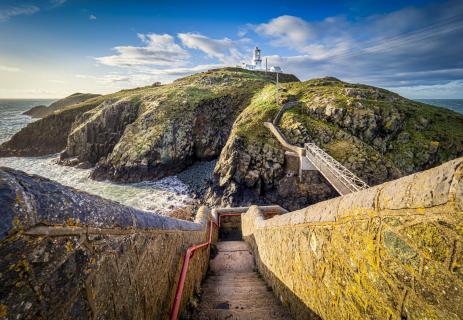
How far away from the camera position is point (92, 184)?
2922 cm

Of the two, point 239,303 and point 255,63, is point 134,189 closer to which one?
point 239,303

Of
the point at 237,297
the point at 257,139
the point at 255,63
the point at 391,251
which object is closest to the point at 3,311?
the point at 391,251

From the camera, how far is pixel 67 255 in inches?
56.0

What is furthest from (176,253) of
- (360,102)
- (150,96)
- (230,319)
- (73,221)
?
(150,96)

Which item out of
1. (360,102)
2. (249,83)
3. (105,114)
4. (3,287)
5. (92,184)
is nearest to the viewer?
(3,287)

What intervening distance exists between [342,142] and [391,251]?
978 inches

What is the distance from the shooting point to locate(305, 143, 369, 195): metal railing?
15.6m

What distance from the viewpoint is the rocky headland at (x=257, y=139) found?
22.2 metres

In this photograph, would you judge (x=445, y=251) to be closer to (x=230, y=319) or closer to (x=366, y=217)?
(x=366, y=217)

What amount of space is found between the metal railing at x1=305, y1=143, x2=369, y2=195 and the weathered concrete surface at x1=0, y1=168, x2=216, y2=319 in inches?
575

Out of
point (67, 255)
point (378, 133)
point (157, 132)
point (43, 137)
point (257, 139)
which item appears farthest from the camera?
point (43, 137)

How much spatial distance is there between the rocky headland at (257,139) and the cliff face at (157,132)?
143 mm

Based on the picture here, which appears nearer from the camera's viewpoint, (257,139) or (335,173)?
(335,173)

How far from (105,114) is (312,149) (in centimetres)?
3407
